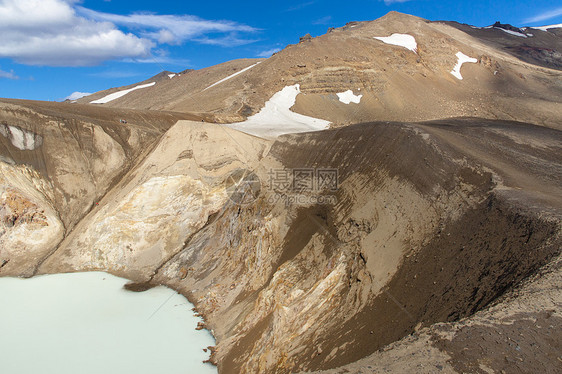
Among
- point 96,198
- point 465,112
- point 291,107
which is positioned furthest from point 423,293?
point 465,112

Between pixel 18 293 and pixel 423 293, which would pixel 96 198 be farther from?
pixel 423 293

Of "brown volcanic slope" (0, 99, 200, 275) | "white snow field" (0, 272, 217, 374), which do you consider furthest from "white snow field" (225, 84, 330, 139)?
"white snow field" (0, 272, 217, 374)

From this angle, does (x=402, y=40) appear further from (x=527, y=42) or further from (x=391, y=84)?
(x=527, y=42)

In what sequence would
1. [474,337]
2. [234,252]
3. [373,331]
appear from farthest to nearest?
[234,252], [373,331], [474,337]

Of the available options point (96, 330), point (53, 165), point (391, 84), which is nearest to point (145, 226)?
point (96, 330)

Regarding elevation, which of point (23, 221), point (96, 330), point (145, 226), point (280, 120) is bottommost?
point (96, 330)

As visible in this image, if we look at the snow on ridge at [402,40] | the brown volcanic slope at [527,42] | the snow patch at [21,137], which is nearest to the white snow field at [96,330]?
the snow patch at [21,137]
